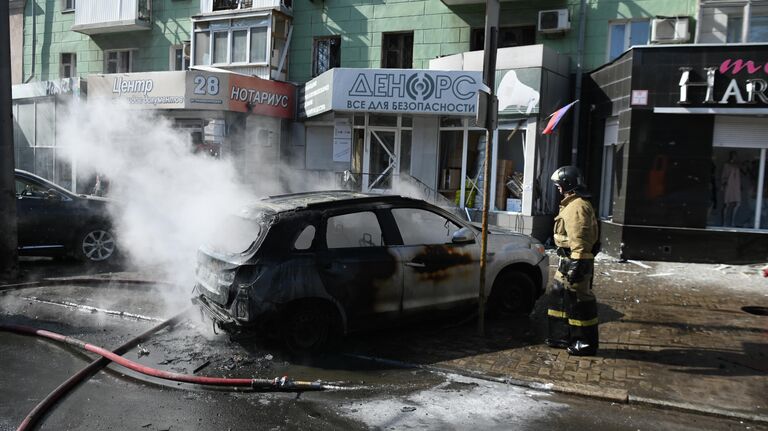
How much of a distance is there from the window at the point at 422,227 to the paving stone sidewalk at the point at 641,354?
1.05 meters

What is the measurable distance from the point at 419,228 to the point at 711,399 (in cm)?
311

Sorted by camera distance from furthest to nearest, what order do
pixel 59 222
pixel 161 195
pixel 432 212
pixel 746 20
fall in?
pixel 746 20, pixel 161 195, pixel 59 222, pixel 432 212

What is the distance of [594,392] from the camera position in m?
4.91

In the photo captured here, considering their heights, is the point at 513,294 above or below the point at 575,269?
below

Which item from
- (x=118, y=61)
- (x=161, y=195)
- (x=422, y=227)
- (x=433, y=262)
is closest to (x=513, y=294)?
(x=433, y=262)

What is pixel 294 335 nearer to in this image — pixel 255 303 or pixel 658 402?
pixel 255 303

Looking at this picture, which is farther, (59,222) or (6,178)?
(59,222)

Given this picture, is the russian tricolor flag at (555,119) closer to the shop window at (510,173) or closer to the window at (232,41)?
the shop window at (510,173)

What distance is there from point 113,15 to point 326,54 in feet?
26.1

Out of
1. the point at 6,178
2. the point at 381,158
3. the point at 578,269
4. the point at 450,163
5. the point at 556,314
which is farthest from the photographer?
the point at 381,158

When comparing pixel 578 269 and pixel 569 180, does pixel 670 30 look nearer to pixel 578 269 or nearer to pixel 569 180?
pixel 569 180

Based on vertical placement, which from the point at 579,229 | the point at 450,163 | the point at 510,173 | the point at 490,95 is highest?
the point at 490,95

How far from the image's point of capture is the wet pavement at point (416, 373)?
14.6 feet

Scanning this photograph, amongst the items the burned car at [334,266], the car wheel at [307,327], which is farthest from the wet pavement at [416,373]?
the burned car at [334,266]
